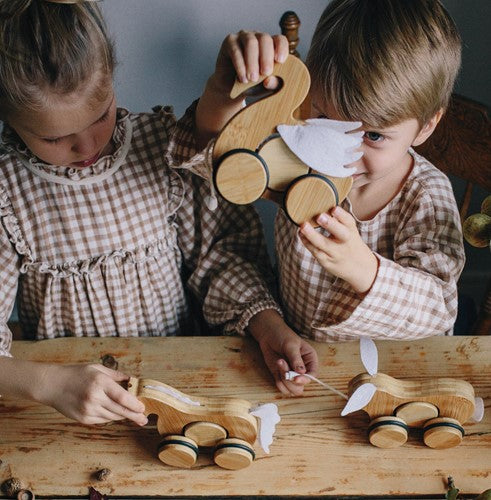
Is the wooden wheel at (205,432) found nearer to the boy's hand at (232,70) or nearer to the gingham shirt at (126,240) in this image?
the gingham shirt at (126,240)

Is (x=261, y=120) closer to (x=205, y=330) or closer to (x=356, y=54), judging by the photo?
(x=356, y=54)

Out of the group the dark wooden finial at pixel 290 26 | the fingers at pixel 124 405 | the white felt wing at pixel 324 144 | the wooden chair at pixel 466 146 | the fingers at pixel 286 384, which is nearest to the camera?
the white felt wing at pixel 324 144

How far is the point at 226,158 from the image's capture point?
657 millimetres

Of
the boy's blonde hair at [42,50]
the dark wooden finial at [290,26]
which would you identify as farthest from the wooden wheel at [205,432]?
the dark wooden finial at [290,26]

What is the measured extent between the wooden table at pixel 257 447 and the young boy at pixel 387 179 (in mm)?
52

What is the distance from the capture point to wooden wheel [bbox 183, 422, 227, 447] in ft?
2.53

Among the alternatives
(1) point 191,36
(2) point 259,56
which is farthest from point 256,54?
(1) point 191,36

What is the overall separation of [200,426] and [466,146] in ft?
2.33

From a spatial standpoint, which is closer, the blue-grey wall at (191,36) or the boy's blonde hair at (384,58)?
the boy's blonde hair at (384,58)

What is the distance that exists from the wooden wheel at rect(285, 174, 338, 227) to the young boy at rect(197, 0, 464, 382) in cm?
1

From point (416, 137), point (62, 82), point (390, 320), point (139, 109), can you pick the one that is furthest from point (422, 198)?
point (139, 109)

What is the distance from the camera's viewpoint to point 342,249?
28.5 inches

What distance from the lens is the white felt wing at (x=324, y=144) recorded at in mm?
653

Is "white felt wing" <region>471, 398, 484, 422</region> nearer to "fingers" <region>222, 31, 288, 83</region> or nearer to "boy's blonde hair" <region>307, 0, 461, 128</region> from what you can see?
"boy's blonde hair" <region>307, 0, 461, 128</region>
